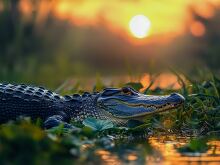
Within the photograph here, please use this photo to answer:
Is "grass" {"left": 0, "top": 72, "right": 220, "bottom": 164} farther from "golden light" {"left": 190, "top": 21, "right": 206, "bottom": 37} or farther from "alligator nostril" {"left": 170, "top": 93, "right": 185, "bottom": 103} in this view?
"golden light" {"left": 190, "top": 21, "right": 206, "bottom": 37}

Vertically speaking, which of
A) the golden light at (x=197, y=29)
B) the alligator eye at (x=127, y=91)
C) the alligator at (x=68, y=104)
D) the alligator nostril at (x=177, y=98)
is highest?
the alligator nostril at (x=177, y=98)

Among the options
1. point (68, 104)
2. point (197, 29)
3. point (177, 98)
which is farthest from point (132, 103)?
point (197, 29)

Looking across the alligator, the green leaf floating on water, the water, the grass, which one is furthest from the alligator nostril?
the water

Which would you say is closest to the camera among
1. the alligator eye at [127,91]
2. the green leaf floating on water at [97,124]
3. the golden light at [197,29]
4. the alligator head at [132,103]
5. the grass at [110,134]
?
the grass at [110,134]

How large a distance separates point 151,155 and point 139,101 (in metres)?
2.22

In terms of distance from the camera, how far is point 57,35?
3108 centimetres

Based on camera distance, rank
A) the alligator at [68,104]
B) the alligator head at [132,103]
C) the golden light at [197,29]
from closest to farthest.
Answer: the alligator head at [132,103] → the alligator at [68,104] → the golden light at [197,29]

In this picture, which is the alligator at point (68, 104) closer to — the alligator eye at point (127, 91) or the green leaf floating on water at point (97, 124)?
the alligator eye at point (127, 91)

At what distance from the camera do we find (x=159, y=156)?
5.45 metres

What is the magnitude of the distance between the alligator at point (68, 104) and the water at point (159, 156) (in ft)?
5.20

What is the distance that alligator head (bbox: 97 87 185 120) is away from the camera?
23.8ft

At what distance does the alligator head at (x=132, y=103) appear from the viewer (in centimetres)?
727

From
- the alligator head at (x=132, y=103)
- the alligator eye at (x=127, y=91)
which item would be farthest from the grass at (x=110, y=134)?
the alligator eye at (x=127, y=91)

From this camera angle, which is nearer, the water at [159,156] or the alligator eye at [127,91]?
the water at [159,156]
